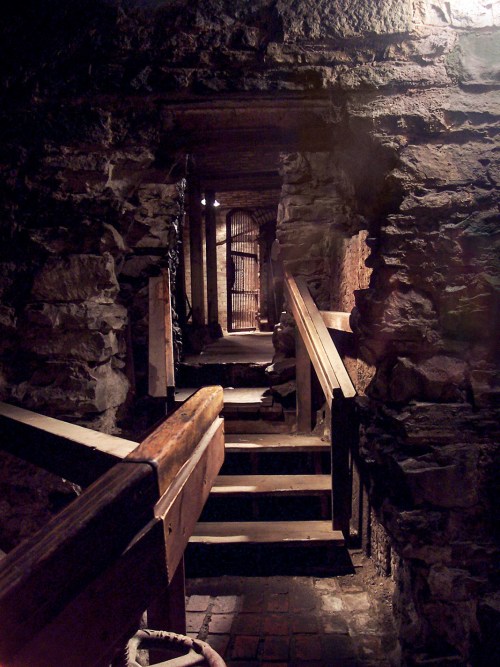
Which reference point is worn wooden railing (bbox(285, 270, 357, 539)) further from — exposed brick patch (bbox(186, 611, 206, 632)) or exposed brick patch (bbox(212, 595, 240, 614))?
exposed brick patch (bbox(186, 611, 206, 632))

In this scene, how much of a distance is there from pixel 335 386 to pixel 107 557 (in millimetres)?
2198

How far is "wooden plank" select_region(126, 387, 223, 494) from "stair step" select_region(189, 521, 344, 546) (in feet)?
6.54

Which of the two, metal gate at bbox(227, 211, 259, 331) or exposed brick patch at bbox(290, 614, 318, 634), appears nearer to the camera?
exposed brick patch at bbox(290, 614, 318, 634)

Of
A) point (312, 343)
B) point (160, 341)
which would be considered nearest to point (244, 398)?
point (160, 341)

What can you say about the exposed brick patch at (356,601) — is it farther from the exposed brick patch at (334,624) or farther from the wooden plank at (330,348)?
the wooden plank at (330,348)

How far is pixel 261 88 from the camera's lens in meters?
2.09

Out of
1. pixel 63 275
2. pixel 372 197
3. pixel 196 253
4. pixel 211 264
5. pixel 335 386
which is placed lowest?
pixel 335 386

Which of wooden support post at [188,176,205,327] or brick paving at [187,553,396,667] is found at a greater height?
wooden support post at [188,176,205,327]

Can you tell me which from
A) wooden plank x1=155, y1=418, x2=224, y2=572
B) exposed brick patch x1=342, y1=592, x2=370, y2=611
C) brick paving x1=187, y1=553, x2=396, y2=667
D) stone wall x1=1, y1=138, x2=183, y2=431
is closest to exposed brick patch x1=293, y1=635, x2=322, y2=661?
brick paving x1=187, y1=553, x2=396, y2=667

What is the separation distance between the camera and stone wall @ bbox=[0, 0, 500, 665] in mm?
1974

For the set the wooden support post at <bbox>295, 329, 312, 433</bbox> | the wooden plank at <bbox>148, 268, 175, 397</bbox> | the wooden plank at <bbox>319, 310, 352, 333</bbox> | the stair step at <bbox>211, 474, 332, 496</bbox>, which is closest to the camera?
the wooden plank at <bbox>319, 310, 352, 333</bbox>

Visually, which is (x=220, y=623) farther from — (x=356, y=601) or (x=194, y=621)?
(x=356, y=601)

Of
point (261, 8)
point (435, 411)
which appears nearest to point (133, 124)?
point (261, 8)

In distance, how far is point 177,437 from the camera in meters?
0.86
